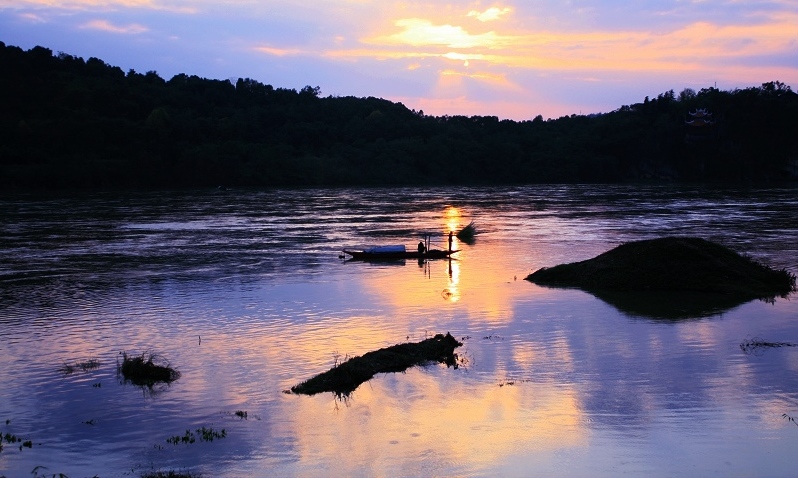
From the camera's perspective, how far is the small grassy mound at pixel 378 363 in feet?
46.8

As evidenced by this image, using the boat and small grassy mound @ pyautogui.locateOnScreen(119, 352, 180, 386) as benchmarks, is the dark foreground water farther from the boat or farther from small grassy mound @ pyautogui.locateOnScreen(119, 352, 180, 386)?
the boat

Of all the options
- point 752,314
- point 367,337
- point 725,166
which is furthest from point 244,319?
point 725,166

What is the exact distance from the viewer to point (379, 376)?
15.1m

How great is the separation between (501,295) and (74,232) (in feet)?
105

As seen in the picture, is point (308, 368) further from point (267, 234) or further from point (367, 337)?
point (267, 234)

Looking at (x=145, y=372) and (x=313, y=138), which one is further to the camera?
(x=313, y=138)

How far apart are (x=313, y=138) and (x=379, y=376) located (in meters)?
140

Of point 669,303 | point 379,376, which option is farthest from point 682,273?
point 379,376

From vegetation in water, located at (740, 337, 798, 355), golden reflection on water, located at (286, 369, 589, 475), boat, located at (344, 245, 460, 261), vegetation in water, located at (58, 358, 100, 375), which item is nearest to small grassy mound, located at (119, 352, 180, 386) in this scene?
vegetation in water, located at (58, 358, 100, 375)

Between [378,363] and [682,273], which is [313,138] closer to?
[682,273]

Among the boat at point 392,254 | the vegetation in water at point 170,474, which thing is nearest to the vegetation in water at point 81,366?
the vegetation in water at point 170,474

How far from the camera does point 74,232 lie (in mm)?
47625

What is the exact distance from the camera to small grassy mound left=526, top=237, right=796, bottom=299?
24.1 metres

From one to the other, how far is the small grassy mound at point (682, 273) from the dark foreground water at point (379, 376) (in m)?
1.68
